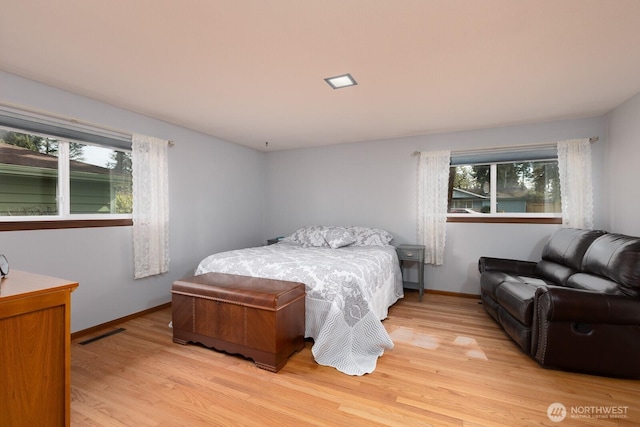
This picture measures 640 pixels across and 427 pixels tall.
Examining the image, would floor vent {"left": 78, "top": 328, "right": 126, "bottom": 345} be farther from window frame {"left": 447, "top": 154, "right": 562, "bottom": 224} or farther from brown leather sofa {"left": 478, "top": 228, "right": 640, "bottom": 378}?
window frame {"left": 447, "top": 154, "right": 562, "bottom": 224}

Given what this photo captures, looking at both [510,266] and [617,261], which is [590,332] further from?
[510,266]

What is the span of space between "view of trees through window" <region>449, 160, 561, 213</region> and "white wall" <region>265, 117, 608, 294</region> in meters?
0.26

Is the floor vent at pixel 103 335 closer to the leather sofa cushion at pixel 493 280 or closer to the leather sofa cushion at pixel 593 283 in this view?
the leather sofa cushion at pixel 493 280

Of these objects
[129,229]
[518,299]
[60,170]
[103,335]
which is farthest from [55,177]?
[518,299]

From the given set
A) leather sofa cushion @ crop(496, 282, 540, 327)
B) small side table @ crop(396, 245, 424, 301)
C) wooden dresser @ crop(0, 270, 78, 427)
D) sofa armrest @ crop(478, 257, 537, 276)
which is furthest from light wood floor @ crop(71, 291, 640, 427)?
small side table @ crop(396, 245, 424, 301)

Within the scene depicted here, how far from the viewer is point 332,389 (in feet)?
6.28

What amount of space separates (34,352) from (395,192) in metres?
3.95

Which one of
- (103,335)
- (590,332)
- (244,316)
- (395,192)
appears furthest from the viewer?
(395,192)

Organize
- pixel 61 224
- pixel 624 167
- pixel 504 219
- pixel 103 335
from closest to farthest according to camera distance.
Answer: pixel 61 224
pixel 103 335
pixel 624 167
pixel 504 219

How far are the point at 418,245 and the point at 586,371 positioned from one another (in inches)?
84.1

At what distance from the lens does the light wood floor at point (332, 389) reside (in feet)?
5.40

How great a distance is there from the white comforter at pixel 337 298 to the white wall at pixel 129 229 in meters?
0.93

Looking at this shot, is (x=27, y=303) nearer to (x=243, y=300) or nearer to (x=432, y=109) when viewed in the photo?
(x=243, y=300)

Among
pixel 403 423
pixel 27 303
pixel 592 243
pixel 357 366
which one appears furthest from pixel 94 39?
pixel 592 243
